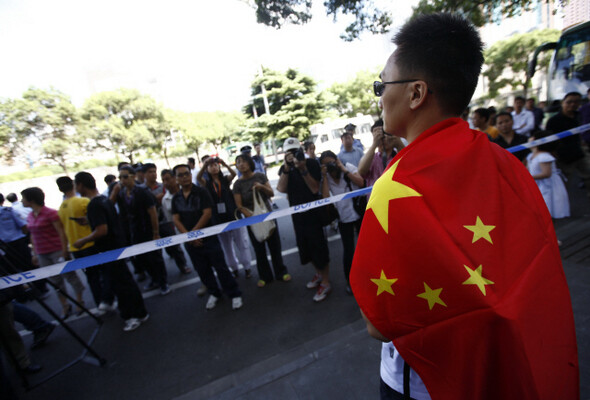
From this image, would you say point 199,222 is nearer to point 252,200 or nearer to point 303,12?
point 252,200

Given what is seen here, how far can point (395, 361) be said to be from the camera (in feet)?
3.69

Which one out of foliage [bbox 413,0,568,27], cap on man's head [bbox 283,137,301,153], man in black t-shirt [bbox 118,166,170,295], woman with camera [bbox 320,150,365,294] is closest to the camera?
woman with camera [bbox 320,150,365,294]

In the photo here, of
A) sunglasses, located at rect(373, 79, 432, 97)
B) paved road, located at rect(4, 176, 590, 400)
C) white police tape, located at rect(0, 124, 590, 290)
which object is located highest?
sunglasses, located at rect(373, 79, 432, 97)

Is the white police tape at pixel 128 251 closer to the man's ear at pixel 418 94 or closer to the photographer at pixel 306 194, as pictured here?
the photographer at pixel 306 194

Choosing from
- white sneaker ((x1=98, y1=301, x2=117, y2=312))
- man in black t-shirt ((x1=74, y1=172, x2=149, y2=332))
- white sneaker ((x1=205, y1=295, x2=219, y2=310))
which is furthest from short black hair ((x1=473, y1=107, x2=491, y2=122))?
white sneaker ((x1=98, y1=301, x2=117, y2=312))

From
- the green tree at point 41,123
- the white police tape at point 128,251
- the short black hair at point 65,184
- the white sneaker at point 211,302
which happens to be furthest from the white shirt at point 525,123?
the green tree at point 41,123

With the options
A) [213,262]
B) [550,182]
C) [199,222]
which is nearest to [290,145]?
[199,222]

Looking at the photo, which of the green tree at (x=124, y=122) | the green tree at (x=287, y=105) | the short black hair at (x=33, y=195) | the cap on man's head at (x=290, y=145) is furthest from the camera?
the green tree at (x=124, y=122)

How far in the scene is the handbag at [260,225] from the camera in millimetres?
4070

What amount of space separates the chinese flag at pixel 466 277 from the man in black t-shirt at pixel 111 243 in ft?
11.5

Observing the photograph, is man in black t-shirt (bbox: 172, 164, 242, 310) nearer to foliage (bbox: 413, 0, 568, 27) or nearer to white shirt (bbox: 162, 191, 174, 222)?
white shirt (bbox: 162, 191, 174, 222)

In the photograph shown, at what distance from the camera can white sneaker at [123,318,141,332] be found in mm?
3775

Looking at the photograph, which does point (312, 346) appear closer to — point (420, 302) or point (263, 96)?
point (420, 302)

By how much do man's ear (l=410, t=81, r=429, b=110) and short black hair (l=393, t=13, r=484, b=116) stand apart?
22mm
